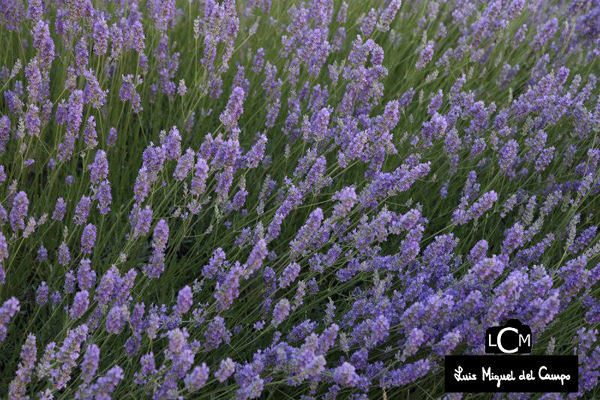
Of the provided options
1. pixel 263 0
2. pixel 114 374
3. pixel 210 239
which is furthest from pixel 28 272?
pixel 263 0

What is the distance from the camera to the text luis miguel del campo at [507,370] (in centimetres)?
197

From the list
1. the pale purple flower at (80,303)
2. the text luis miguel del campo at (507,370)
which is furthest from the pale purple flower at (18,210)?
the text luis miguel del campo at (507,370)

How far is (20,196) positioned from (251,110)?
4.60 feet

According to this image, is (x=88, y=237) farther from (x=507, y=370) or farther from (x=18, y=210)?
(x=507, y=370)

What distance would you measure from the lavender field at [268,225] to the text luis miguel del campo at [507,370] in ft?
0.13

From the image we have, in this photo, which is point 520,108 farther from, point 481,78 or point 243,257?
point 243,257

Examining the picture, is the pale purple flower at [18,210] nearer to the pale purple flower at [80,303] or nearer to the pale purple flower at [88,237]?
the pale purple flower at [88,237]

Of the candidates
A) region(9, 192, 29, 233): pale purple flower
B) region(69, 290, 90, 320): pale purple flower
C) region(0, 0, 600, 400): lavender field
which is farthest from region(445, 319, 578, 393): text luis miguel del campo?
region(9, 192, 29, 233): pale purple flower

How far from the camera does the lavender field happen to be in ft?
6.20

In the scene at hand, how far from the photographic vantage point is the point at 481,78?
365cm

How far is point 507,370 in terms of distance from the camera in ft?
6.59

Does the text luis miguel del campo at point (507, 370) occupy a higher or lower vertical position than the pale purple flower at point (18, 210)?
lower

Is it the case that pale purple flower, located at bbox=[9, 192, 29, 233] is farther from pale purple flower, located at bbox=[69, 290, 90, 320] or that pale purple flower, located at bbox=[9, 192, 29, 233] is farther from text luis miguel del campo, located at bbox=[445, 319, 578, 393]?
text luis miguel del campo, located at bbox=[445, 319, 578, 393]

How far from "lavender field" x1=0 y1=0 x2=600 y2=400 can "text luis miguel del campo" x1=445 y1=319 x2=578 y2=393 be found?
0.04 m
